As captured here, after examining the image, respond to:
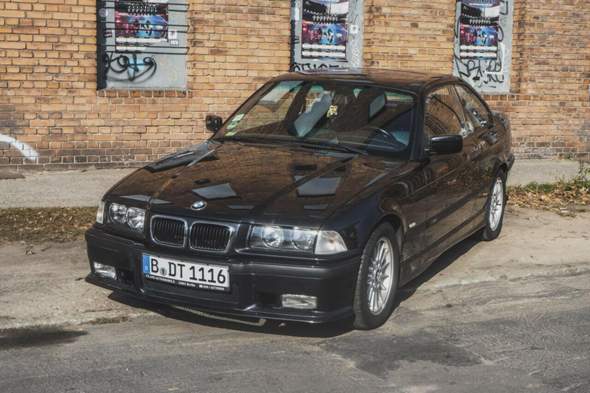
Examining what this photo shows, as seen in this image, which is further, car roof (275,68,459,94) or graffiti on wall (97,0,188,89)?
graffiti on wall (97,0,188,89)

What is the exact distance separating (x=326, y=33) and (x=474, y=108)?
4.66m

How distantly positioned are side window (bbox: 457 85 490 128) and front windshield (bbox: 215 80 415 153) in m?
1.22

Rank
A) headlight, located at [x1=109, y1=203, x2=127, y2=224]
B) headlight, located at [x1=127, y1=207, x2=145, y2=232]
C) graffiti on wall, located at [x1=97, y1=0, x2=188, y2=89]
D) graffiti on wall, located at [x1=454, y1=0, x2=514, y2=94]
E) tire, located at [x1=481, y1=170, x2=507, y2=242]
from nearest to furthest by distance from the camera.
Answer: headlight, located at [x1=127, y1=207, x2=145, y2=232], headlight, located at [x1=109, y1=203, x2=127, y2=224], tire, located at [x1=481, y1=170, x2=507, y2=242], graffiti on wall, located at [x1=97, y1=0, x2=188, y2=89], graffiti on wall, located at [x1=454, y1=0, x2=514, y2=94]

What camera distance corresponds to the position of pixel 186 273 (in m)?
5.13

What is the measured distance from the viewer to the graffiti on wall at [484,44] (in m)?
13.0

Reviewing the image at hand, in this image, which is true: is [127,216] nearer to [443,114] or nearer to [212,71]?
[443,114]

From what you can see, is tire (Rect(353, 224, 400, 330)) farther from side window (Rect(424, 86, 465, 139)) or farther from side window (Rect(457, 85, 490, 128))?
side window (Rect(457, 85, 490, 128))

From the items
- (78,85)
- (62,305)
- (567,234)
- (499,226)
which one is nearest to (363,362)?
(62,305)

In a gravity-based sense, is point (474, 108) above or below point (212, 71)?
below

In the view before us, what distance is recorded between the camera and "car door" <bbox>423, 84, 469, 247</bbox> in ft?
20.5

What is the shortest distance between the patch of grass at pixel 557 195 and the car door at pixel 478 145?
214 centimetres

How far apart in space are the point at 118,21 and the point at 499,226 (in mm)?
5400

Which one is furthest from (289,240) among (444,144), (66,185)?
(66,185)

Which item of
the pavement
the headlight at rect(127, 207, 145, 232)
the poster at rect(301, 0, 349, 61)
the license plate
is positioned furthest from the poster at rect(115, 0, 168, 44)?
the license plate
